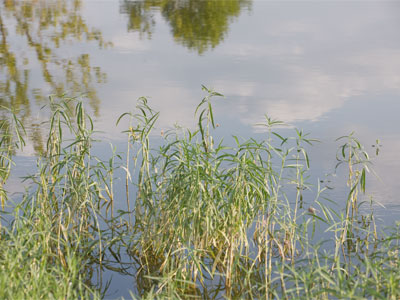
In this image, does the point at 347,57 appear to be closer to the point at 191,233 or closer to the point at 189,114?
the point at 189,114

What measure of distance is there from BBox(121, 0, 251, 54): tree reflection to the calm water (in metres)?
0.05

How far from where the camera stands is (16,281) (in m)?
3.49

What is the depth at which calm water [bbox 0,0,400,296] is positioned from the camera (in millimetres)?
7484

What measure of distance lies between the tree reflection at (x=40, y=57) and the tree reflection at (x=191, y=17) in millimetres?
1415

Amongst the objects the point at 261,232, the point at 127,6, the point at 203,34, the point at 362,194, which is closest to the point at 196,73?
the point at 203,34

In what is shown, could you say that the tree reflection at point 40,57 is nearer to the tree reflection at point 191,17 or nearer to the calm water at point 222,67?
the calm water at point 222,67

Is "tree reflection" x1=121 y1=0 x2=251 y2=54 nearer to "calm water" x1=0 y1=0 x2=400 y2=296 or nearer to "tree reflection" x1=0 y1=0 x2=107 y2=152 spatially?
"calm water" x1=0 y1=0 x2=400 y2=296

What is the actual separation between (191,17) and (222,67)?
632 cm

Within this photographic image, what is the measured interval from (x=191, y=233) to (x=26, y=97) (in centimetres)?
543

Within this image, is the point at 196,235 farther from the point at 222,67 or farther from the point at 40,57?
the point at 40,57

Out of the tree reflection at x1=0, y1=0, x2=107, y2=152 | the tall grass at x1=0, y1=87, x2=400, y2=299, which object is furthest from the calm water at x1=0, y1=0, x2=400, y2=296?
the tall grass at x1=0, y1=87, x2=400, y2=299

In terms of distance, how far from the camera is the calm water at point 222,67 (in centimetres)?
748

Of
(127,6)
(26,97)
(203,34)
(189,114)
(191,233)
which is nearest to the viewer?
(191,233)

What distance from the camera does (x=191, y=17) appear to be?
16.7 metres
